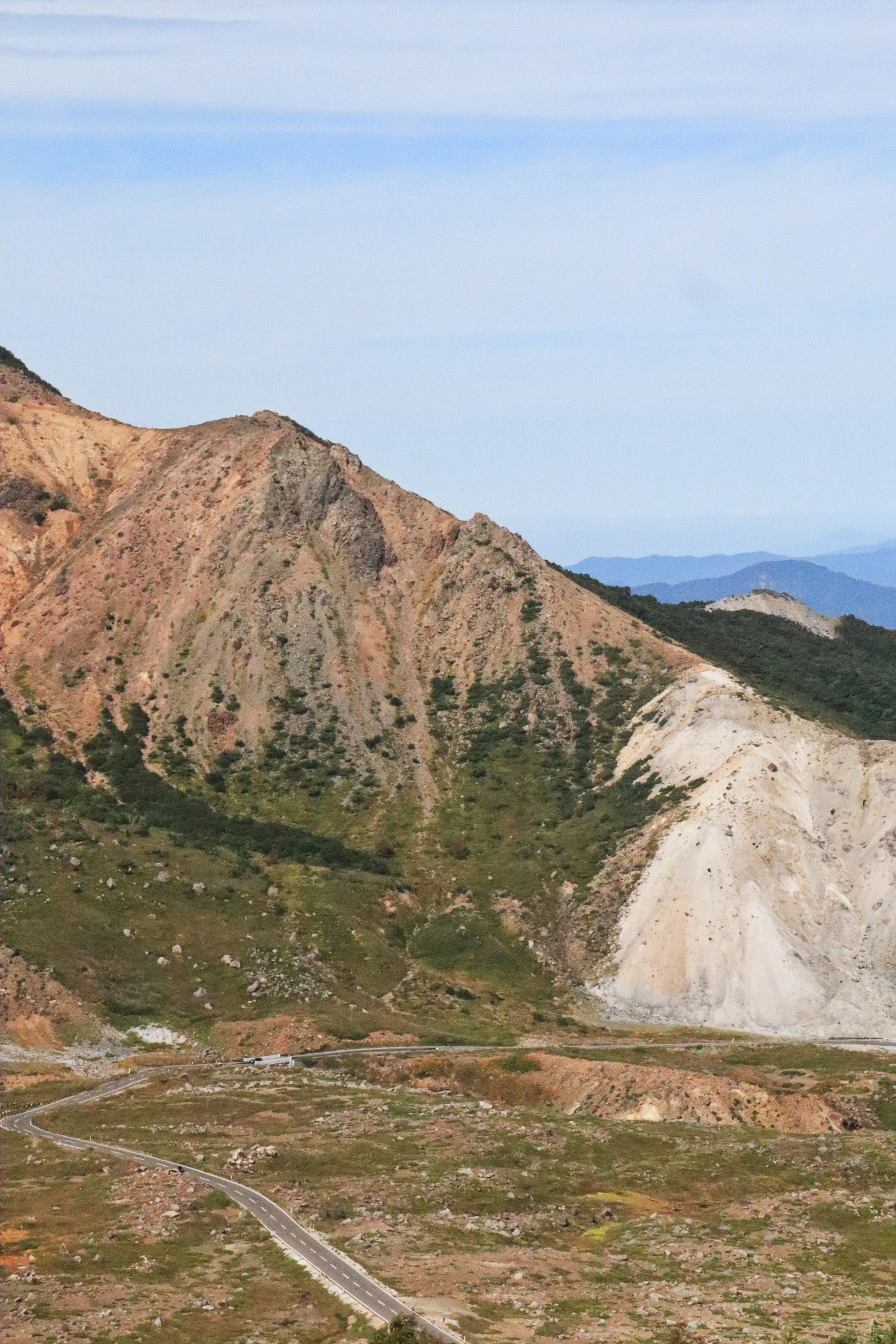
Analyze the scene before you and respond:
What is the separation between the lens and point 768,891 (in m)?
143

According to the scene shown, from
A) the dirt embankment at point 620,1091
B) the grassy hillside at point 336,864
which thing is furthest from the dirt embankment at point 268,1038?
the dirt embankment at point 620,1091

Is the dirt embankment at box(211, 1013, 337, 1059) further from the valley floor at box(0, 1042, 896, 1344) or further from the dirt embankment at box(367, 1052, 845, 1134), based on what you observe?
the dirt embankment at box(367, 1052, 845, 1134)

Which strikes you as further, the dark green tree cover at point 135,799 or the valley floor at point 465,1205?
the dark green tree cover at point 135,799

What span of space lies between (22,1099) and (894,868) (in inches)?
3210

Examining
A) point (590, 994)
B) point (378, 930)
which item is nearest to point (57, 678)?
point (378, 930)

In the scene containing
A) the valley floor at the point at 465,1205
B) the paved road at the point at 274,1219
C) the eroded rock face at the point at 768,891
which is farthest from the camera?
the eroded rock face at the point at 768,891

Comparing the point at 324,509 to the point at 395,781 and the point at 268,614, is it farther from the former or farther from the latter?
the point at 395,781

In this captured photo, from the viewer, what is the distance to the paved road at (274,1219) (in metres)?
62.5

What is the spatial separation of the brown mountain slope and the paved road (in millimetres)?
67988

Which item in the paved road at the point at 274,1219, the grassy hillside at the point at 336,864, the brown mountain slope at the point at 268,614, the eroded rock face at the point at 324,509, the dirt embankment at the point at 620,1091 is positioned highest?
the eroded rock face at the point at 324,509

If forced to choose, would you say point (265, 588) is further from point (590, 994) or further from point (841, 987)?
point (841, 987)

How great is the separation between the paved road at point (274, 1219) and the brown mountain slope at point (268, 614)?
67988mm

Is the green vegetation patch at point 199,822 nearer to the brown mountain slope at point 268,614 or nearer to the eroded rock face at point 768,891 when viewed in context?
the brown mountain slope at point 268,614

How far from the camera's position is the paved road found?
205ft
